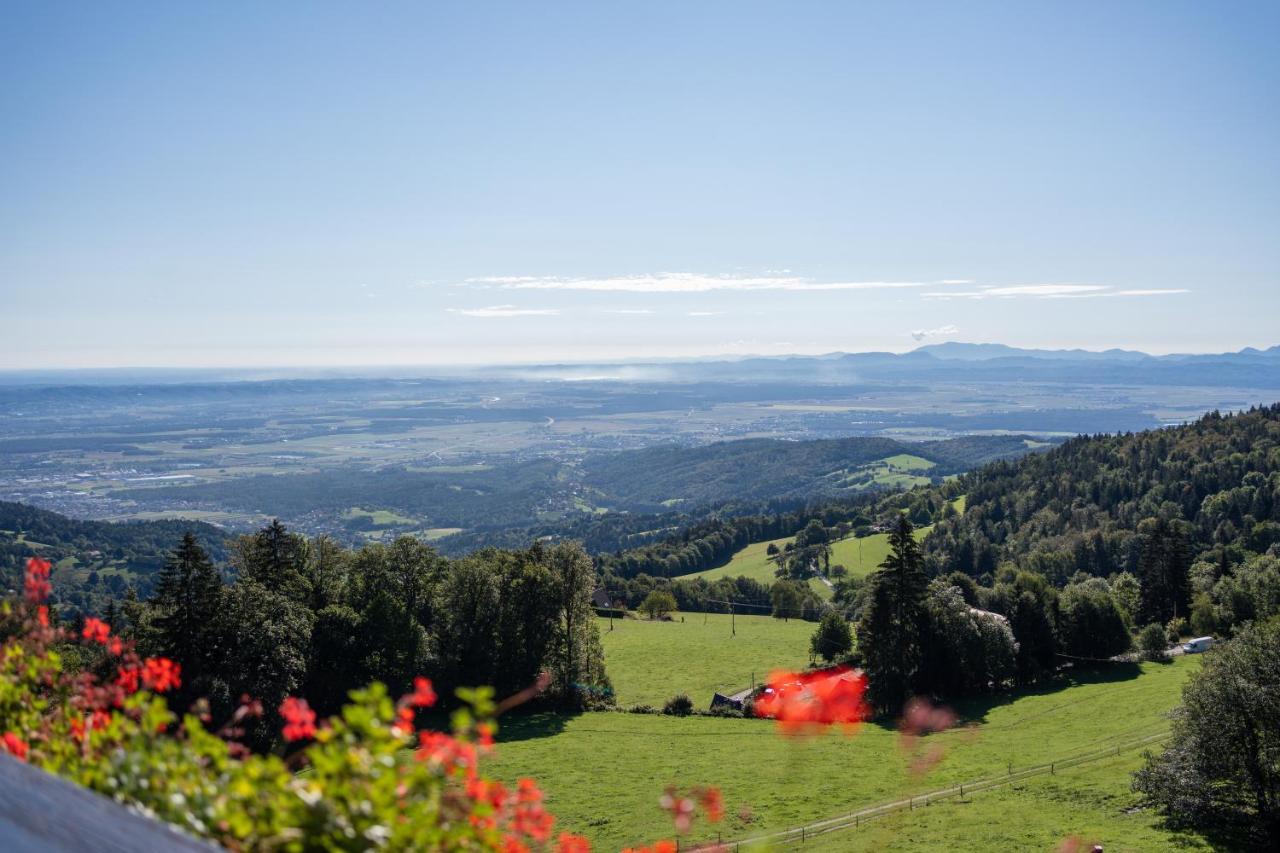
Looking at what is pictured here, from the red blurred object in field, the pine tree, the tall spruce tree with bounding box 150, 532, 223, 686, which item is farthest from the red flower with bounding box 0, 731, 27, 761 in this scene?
the red blurred object in field

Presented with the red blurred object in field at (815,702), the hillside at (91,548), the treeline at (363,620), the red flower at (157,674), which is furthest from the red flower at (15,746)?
the hillside at (91,548)

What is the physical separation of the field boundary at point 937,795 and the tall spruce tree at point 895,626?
46.4 ft

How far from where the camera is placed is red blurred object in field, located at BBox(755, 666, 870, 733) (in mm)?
49812

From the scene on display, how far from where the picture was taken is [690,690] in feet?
185

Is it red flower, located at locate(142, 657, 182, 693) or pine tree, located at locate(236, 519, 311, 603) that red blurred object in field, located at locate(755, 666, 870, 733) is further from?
red flower, located at locate(142, 657, 182, 693)

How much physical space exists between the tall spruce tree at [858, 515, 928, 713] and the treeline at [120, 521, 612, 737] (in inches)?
701

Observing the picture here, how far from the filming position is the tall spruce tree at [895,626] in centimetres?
5191

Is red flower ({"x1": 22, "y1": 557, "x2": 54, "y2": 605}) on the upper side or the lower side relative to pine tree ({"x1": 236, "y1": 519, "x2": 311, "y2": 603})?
upper

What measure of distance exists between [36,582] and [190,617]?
99.2ft

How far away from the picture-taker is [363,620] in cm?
4353

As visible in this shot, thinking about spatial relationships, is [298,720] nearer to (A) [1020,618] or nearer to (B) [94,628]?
(B) [94,628]

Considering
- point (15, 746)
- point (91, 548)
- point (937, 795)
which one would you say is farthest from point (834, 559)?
point (91, 548)

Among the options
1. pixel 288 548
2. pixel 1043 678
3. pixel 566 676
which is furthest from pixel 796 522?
pixel 288 548

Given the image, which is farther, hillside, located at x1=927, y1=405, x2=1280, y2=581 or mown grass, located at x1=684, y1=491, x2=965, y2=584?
mown grass, located at x1=684, y1=491, x2=965, y2=584
